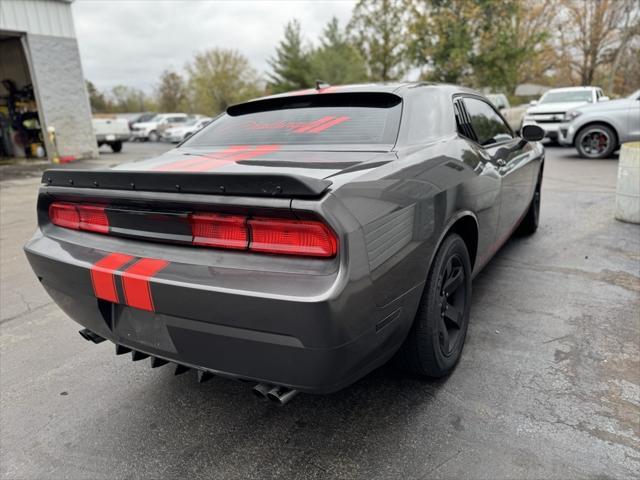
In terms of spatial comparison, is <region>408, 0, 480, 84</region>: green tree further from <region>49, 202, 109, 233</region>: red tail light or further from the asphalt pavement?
<region>49, 202, 109, 233</region>: red tail light

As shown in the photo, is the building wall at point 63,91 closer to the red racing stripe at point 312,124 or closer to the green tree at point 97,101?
the red racing stripe at point 312,124

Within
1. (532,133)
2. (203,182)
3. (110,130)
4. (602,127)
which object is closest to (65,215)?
(203,182)

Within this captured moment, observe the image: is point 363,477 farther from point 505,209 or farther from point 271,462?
point 505,209

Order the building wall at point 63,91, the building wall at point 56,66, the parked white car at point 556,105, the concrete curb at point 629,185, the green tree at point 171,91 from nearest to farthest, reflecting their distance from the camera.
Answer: the concrete curb at point 629,185, the building wall at point 56,66, the building wall at point 63,91, the parked white car at point 556,105, the green tree at point 171,91

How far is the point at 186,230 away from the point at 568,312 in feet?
8.67

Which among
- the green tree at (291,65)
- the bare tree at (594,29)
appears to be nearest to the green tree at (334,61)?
the green tree at (291,65)

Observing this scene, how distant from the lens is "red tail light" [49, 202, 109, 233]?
83.7 inches

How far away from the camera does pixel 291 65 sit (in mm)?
35625

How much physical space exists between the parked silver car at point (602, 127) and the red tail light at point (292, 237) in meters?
10.1

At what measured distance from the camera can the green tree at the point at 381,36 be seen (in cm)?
2495

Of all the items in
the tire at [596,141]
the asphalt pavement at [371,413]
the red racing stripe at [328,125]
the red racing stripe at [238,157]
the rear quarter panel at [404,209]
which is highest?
the red racing stripe at [328,125]

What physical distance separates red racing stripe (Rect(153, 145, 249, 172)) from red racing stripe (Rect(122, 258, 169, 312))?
0.46 m

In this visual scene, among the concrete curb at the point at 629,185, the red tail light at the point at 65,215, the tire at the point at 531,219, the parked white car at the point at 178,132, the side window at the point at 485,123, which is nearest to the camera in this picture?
the red tail light at the point at 65,215

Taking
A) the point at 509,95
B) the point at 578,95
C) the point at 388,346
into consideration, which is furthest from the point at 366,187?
the point at 509,95
